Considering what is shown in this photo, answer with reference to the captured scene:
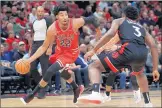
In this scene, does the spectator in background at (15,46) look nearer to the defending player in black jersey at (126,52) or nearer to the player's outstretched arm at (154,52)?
the defending player in black jersey at (126,52)

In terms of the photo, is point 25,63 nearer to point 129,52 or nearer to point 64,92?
point 129,52

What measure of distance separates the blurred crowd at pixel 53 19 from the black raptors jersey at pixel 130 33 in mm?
4569

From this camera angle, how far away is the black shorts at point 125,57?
8.43 meters

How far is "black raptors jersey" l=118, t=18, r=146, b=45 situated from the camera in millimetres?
8469

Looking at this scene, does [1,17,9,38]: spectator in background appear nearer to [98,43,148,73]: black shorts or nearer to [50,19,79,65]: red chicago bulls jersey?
[50,19,79,65]: red chicago bulls jersey

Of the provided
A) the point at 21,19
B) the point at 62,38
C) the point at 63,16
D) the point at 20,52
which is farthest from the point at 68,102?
the point at 21,19

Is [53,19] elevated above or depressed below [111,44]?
below

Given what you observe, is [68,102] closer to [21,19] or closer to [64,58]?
[64,58]

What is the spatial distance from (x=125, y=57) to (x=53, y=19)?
6254mm

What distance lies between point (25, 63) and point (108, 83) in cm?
187

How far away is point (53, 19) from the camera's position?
1441 centimetres

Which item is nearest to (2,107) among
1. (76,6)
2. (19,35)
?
(19,35)

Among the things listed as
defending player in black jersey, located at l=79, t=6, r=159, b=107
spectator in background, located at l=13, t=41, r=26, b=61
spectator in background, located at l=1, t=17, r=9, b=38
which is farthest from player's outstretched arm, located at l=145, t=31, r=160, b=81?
spectator in background, located at l=1, t=17, r=9, b=38

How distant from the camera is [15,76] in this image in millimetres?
14328
